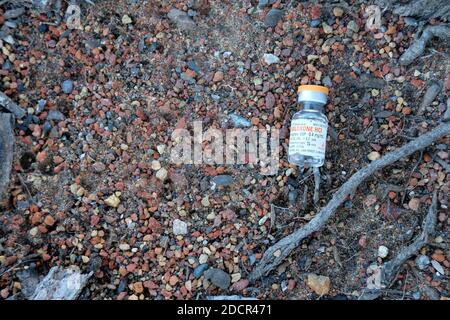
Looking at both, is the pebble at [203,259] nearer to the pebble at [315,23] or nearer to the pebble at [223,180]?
the pebble at [223,180]

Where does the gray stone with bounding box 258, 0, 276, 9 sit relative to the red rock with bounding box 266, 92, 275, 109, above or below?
above

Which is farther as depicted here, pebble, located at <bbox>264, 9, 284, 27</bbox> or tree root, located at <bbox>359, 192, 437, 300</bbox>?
pebble, located at <bbox>264, 9, 284, 27</bbox>

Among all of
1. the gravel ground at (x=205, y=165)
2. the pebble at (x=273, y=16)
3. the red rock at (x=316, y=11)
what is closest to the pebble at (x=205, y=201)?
the gravel ground at (x=205, y=165)

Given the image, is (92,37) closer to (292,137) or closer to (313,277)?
(292,137)

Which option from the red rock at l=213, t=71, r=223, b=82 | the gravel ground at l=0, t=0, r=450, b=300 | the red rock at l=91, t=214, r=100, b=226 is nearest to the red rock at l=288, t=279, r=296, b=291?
the gravel ground at l=0, t=0, r=450, b=300

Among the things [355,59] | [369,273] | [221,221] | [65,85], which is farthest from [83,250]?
[355,59]

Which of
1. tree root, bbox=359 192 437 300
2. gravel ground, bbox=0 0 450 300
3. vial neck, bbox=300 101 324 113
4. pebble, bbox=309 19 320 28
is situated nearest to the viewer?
tree root, bbox=359 192 437 300

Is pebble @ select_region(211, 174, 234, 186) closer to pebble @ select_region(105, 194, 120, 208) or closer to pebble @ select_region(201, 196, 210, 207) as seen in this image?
pebble @ select_region(201, 196, 210, 207)
